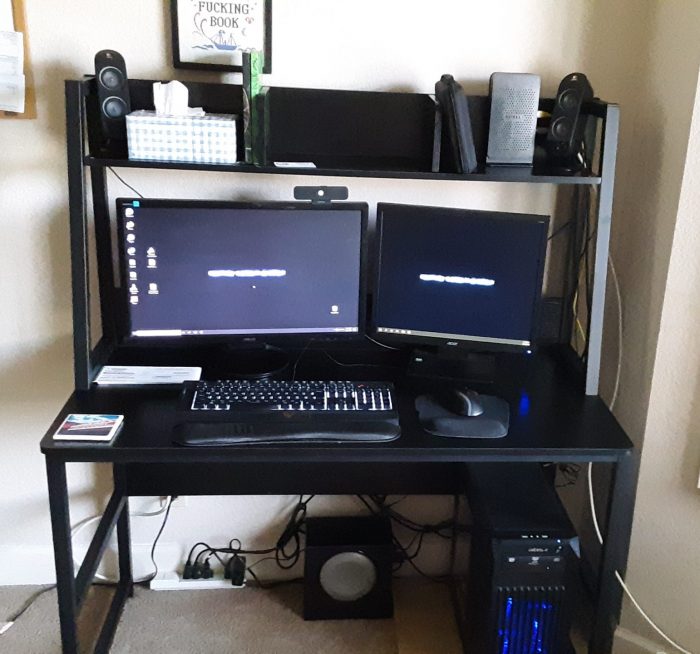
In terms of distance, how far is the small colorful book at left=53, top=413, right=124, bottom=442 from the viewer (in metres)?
1.54

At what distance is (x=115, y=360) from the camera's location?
1.91 meters

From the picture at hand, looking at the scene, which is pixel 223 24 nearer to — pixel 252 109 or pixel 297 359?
pixel 252 109

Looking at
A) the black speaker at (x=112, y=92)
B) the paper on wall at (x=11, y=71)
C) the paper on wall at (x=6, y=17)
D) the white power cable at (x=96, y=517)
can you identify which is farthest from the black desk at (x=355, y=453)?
the paper on wall at (x=6, y=17)

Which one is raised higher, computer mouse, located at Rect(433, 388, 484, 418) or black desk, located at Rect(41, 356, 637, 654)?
computer mouse, located at Rect(433, 388, 484, 418)

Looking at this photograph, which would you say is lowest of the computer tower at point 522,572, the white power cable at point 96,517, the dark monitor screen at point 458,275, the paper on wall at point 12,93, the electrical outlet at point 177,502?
the white power cable at point 96,517

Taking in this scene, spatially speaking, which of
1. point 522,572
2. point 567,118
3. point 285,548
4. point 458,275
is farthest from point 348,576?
point 567,118

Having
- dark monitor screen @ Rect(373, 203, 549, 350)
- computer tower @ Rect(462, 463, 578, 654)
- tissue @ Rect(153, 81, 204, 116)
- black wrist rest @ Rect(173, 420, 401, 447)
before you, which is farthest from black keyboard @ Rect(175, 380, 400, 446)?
tissue @ Rect(153, 81, 204, 116)

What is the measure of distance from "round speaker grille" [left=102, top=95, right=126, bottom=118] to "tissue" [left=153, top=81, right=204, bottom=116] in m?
0.09

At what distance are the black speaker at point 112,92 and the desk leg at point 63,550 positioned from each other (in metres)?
0.75

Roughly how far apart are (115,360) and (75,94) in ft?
2.07

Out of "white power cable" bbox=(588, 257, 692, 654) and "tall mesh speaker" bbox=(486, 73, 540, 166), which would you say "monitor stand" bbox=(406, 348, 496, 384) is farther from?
"tall mesh speaker" bbox=(486, 73, 540, 166)

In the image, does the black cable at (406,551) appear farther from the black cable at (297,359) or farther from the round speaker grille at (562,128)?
the round speaker grille at (562,128)

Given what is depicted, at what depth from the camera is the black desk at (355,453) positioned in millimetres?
1546

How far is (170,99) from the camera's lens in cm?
169
